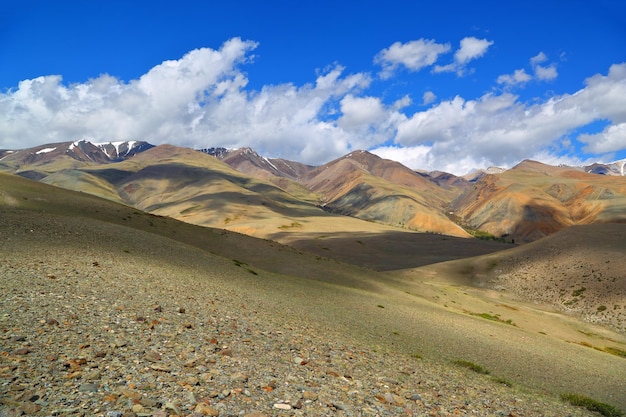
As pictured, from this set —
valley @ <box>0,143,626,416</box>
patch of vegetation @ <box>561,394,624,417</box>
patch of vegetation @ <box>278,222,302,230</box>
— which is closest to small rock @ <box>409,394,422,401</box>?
valley @ <box>0,143,626,416</box>

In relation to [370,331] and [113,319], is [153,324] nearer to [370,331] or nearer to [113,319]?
[113,319]

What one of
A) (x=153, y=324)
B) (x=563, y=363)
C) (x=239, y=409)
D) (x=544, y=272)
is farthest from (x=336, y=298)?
(x=544, y=272)

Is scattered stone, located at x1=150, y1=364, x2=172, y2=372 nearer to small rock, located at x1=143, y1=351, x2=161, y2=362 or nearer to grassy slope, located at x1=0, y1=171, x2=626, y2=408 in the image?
small rock, located at x1=143, y1=351, x2=161, y2=362

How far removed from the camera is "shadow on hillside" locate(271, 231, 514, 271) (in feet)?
331

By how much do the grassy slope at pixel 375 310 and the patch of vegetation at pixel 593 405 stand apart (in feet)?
4.27

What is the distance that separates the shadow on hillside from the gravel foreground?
75018mm

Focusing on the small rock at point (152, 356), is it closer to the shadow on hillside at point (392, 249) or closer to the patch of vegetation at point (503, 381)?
the patch of vegetation at point (503, 381)

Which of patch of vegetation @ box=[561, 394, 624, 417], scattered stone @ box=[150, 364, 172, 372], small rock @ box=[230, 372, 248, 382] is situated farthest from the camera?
patch of vegetation @ box=[561, 394, 624, 417]

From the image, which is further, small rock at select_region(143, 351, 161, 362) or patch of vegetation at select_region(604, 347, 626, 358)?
patch of vegetation at select_region(604, 347, 626, 358)

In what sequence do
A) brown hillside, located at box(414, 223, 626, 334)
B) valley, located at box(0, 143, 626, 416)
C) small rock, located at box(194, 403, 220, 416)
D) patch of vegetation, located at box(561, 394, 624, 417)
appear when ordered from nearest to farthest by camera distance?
small rock, located at box(194, 403, 220, 416) → valley, located at box(0, 143, 626, 416) → patch of vegetation, located at box(561, 394, 624, 417) → brown hillside, located at box(414, 223, 626, 334)

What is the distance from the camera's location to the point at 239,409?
29.7 feet

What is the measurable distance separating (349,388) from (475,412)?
4116 mm

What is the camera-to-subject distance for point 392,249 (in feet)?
404

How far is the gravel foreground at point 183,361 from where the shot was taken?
28.7 ft
